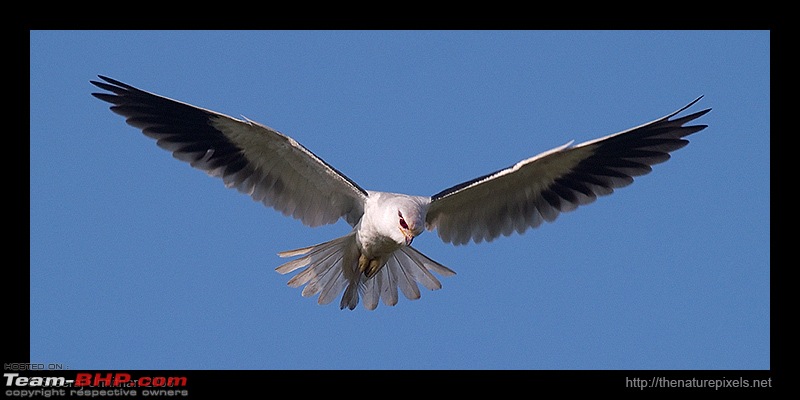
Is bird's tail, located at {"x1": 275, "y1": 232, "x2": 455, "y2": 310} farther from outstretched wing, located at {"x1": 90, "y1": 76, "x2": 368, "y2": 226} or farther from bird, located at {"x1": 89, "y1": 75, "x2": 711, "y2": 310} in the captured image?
outstretched wing, located at {"x1": 90, "y1": 76, "x2": 368, "y2": 226}

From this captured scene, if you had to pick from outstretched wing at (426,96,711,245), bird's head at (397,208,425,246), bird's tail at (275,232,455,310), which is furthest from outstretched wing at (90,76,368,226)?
outstretched wing at (426,96,711,245)

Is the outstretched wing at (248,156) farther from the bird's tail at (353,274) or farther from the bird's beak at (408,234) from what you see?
the bird's beak at (408,234)

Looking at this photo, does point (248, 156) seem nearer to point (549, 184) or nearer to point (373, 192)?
point (373, 192)
